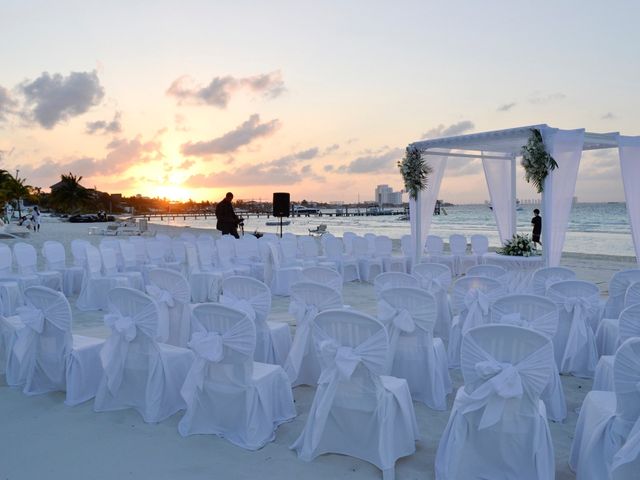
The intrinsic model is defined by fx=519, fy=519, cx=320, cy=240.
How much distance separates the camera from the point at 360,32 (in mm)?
12008

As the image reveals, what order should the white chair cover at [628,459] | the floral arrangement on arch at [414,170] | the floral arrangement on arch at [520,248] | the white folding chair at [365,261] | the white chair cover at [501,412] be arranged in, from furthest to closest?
the white folding chair at [365,261] < the floral arrangement on arch at [414,170] < the floral arrangement on arch at [520,248] < the white chair cover at [501,412] < the white chair cover at [628,459]

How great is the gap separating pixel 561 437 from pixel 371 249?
8130mm

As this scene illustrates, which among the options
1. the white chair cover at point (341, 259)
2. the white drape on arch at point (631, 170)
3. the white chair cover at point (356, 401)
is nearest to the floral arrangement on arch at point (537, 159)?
the white drape on arch at point (631, 170)

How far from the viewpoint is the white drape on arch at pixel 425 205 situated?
36.1ft

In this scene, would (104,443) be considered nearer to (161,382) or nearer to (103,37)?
(161,382)

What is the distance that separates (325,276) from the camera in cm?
566

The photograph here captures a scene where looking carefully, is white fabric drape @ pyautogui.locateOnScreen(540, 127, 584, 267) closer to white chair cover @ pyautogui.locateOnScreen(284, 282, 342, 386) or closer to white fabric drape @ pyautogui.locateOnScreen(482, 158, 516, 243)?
white fabric drape @ pyautogui.locateOnScreen(482, 158, 516, 243)

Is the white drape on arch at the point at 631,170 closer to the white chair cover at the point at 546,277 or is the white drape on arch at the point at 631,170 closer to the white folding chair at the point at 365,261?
the white chair cover at the point at 546,277

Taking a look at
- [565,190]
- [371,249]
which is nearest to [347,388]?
[565,190]

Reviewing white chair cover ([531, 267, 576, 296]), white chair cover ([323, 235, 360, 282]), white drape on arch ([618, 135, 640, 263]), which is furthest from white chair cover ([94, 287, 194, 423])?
white drape on arch ([618, 135, 640, 263])

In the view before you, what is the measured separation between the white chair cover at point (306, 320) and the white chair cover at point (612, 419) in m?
2.06

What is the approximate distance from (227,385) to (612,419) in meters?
2.29

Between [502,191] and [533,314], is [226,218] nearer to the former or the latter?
[502,191]

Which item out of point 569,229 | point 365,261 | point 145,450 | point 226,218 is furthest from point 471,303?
point 569,229
